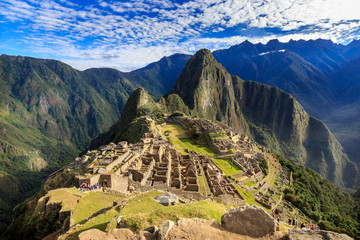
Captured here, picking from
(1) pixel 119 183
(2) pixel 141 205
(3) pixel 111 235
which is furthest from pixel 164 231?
(1) pixel 119 183

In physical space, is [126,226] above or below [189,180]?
above

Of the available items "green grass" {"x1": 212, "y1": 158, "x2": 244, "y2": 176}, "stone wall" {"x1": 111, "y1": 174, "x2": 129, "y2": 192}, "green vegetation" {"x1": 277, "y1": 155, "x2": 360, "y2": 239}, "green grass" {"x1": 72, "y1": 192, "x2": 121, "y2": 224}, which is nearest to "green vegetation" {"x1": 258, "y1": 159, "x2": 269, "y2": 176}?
"green vegetation" {"x1": 277, "y1": 155, "x2": 360, "y2": 239}

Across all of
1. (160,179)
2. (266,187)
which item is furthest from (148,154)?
(266,187)

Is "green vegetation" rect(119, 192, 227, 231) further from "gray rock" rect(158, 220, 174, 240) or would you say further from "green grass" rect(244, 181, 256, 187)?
"green grass" rect(244, 181, 256, 187)

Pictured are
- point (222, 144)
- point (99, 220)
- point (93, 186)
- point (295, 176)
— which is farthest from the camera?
point (295, 176)

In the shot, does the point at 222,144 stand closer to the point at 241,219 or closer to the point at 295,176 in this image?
the point at 295,176

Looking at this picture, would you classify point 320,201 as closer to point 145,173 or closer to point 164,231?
point 145,173

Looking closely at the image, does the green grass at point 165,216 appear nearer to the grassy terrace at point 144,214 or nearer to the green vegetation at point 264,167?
the grassy terrace at point 144,214

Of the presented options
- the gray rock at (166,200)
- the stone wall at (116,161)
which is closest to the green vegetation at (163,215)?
the gray rock at (166,200)
